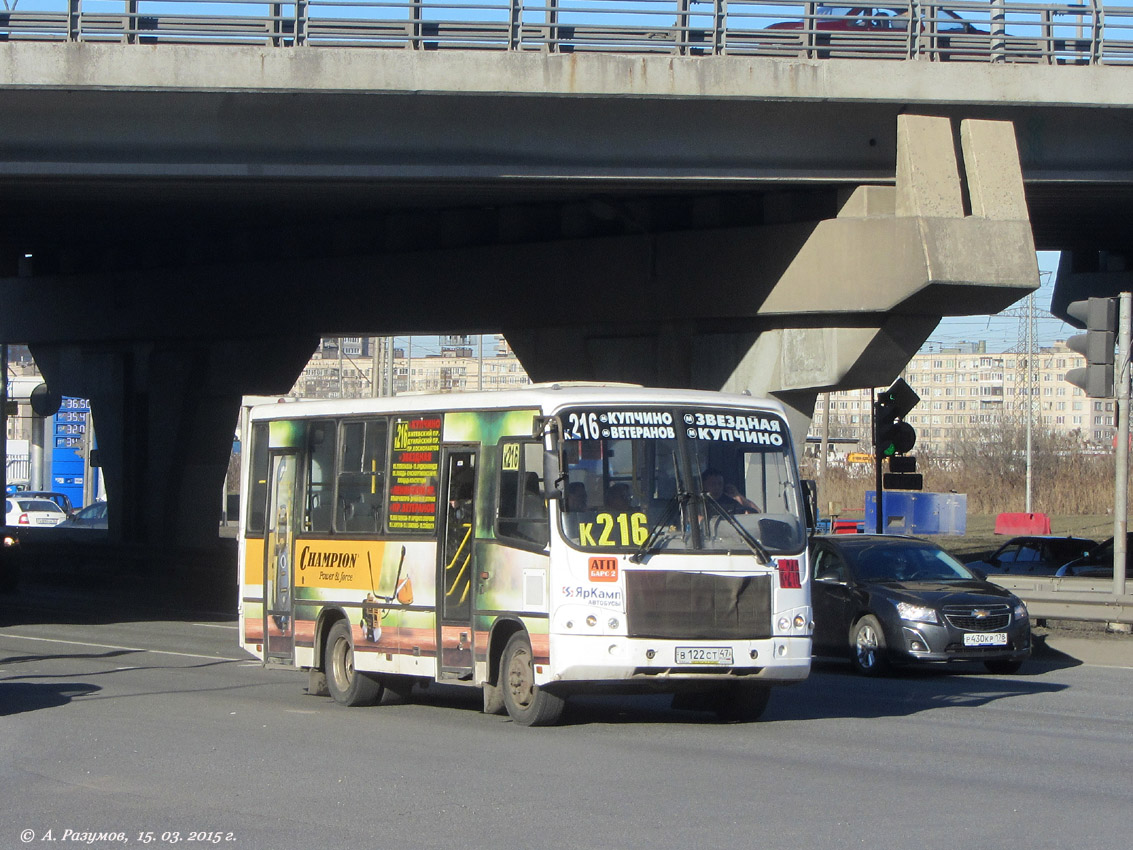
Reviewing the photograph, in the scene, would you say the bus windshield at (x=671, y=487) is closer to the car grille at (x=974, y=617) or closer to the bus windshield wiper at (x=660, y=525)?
the bus windshield wiper at (x=660, y=525)

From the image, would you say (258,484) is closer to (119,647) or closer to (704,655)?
(704,655)

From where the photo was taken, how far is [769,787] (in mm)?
9242

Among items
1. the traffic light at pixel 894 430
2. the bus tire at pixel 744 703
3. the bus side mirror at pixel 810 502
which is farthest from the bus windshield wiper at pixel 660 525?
the traffic light at pixel 894 430

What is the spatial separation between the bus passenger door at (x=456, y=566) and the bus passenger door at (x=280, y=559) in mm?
2504

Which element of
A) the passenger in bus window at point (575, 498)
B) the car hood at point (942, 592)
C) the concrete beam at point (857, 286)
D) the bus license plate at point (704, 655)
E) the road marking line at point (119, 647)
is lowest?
the road marking line at point (119, 647)

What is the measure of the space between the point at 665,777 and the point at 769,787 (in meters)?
0.73

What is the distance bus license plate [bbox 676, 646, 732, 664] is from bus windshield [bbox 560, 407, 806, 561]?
756 mm

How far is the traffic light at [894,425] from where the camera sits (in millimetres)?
23938

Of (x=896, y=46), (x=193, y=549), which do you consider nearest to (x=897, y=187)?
(x=896, y=46)

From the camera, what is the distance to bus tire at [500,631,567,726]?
39.5 feet

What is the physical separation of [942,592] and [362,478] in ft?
21.0

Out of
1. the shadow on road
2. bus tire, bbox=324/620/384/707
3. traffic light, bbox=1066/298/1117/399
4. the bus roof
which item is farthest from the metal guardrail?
the shadow on road

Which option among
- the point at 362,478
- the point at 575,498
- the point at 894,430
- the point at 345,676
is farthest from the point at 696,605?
the point at 894,430

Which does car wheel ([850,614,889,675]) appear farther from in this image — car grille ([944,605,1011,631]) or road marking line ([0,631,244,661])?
road marking line ([0,631,244,661])
